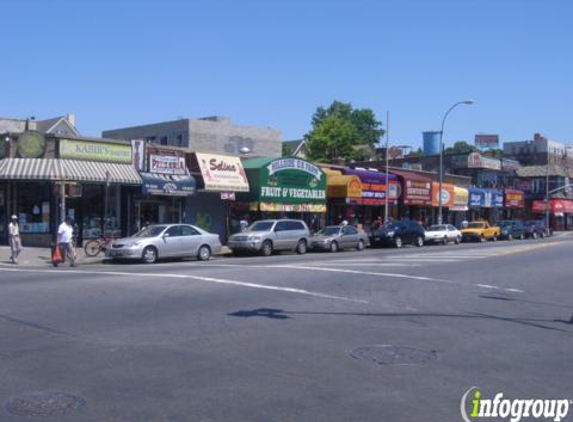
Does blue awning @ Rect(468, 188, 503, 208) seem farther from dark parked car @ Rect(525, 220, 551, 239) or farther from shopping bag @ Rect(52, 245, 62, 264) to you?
shopping bag @ Rect(52, 245, 62, 264)

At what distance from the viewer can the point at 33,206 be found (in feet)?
90.5

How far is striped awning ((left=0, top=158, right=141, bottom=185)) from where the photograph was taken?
25625 mm

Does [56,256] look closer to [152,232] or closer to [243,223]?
[152,232]

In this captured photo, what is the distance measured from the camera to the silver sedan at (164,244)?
2303 centimetres

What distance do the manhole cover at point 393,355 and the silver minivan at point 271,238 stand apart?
19.2 metres

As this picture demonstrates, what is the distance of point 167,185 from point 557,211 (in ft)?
195

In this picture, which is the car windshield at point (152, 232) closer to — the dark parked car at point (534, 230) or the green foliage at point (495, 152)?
the dark parked car at point (534, 230)

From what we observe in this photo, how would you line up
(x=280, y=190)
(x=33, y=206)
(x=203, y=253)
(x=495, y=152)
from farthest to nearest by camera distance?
(x=495, y=152), (x=280, y=190), (x=33, y=206), (x=203, y=253)

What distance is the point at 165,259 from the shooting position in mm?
25375

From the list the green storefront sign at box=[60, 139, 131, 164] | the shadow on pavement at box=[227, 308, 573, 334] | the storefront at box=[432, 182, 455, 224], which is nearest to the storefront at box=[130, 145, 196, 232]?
the green storefront sign at box=[60, 139, 131, 164]

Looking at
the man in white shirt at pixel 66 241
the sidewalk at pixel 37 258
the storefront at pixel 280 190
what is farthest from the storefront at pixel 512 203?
the man in white shirt at pixel 66 241

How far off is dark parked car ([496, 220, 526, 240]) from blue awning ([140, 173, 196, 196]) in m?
28.6

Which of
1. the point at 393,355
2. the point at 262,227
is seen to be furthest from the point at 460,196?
the point at 393,355

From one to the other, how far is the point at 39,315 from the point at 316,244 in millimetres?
21485
